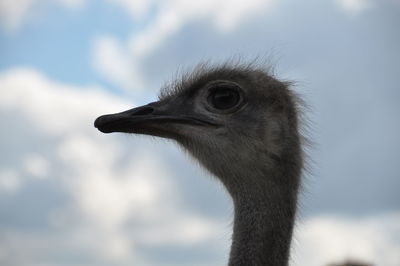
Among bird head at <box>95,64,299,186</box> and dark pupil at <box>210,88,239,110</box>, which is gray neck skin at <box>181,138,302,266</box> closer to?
bird head at <box>95,64,299,186</box>

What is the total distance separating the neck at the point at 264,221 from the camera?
712cm

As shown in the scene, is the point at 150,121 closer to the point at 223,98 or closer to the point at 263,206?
the point at 223,98

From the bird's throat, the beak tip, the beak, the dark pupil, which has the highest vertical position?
the dark pupil

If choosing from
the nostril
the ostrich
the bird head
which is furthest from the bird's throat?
the nostril

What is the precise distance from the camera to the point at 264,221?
7223 mm

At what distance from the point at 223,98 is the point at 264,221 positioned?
1081 mm

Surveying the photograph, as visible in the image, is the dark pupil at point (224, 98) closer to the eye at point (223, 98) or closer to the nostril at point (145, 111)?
the eye at point (223, 98)

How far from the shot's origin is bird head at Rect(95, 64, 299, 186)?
748 cm

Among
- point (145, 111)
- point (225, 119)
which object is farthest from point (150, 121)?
point (225, 119)

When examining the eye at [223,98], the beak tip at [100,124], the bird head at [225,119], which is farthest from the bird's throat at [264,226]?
the beak tip at [100,124]

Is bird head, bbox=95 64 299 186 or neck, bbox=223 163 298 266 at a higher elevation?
bird head, bbox=95 64 299 186

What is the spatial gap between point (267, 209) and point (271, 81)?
1143mm

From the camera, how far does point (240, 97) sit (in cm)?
774

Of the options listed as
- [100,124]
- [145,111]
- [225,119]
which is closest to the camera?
[100,124]
